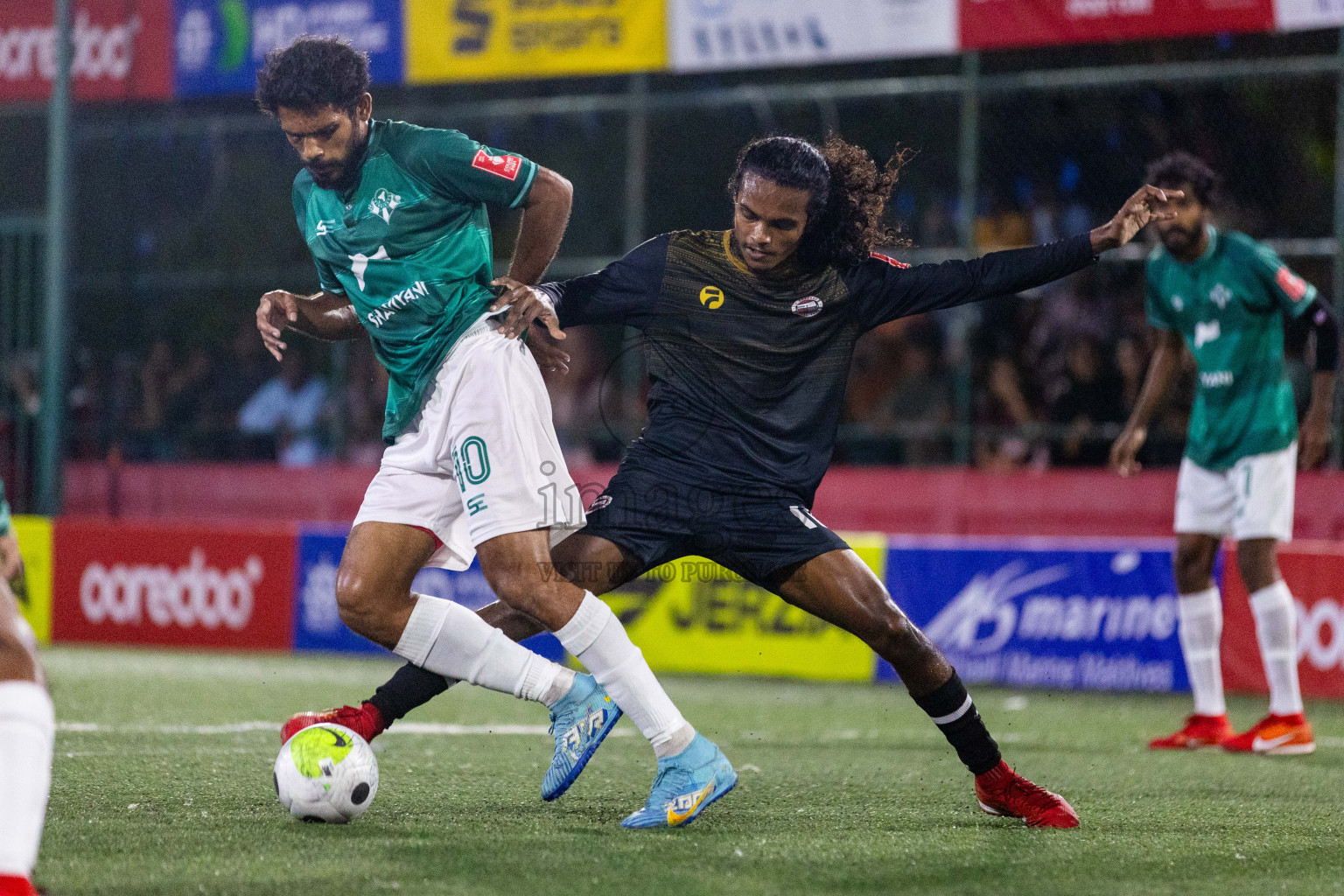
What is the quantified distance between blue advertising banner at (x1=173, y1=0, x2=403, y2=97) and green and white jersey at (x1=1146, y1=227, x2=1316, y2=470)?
24.9ft

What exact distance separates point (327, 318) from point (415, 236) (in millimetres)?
503

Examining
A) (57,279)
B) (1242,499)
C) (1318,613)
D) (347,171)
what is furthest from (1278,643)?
(57,279)

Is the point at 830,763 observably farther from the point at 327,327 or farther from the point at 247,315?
the point at 247,315

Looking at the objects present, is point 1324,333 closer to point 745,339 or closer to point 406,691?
point 745,339

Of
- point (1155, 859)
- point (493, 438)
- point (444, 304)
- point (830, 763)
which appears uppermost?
point (444, 304)

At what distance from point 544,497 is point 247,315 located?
33.3ft

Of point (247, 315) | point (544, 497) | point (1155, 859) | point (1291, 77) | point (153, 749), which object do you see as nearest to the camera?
point (1155, 859)

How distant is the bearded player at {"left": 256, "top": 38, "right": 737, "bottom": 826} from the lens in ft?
14.5

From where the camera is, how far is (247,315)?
13969 millimetres

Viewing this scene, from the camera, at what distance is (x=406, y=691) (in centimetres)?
478

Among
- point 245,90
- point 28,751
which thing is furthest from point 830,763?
point 245,90

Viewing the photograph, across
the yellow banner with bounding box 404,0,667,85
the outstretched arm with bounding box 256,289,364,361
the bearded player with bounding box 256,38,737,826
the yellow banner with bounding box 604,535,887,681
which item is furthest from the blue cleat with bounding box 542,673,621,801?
the yellow banner with bounding box 404,0,667,85

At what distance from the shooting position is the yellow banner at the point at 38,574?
36.7 feet

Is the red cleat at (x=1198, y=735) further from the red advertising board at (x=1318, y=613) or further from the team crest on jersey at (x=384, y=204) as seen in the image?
the team crest on jersey at (x=384, y=204)
